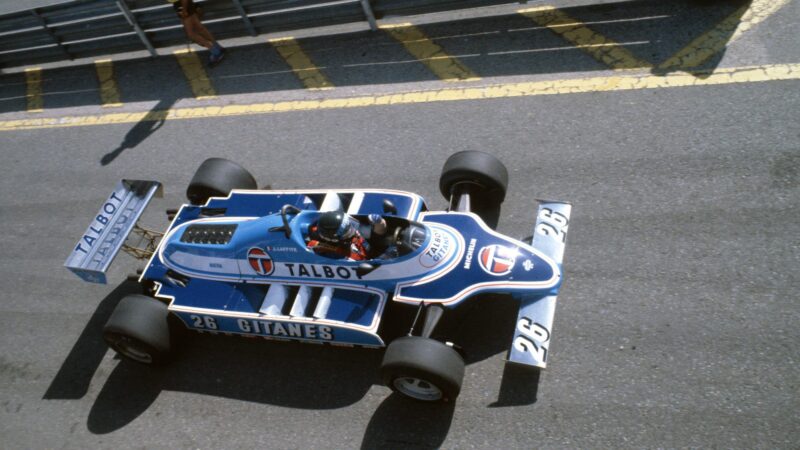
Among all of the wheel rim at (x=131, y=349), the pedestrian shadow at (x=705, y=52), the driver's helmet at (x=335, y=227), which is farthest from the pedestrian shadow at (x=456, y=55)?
the wheel rim at (x=131, y=349)

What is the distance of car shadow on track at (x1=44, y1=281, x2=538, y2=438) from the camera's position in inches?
226

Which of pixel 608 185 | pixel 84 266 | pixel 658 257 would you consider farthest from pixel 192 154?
pixel 658 257

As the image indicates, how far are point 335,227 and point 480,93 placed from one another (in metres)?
3.71

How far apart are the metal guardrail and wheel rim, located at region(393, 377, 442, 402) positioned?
241 inches

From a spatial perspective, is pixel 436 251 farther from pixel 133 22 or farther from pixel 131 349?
pixel 133 22

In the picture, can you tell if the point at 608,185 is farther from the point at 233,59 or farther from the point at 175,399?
the point at 233,59

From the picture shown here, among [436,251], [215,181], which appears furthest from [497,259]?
[215,181]

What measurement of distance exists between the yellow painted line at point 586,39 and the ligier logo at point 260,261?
5.27 m

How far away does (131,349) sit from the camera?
6.45 m

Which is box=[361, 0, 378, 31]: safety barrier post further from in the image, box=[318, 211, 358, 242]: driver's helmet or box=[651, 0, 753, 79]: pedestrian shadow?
box=[318, 211, 358, 242]: driver's helmet

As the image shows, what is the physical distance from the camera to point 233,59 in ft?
33.8

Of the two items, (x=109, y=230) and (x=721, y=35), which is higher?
(x=721, y=35)

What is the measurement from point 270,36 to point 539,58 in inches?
187

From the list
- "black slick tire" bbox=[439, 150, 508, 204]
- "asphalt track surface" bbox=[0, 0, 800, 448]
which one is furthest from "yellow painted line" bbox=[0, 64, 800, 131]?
"black slick tire" bbox=[439, 150, 508, 204]
